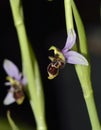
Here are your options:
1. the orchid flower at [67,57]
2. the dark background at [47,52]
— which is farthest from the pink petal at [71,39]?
the dark background at [47,52]

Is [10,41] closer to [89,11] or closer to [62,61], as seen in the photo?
[89,11]

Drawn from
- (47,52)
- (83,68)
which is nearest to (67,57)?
(83,68)

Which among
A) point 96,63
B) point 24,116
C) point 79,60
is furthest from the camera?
point 96,63

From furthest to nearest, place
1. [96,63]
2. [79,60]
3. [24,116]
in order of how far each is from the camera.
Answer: [96,63] → [24,116] → [79,60]

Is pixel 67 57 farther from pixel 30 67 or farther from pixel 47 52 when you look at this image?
pixel 47 52

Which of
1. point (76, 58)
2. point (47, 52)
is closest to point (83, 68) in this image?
point (76, 58)

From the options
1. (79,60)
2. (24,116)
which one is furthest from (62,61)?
(24,116)

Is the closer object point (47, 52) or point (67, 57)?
point (67, 57)

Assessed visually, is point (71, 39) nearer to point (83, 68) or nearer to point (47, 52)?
point (83, 68)
